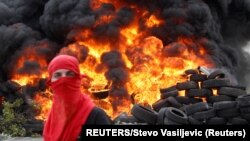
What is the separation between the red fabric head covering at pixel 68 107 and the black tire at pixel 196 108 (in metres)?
10.1

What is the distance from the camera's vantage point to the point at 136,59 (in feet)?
60.1

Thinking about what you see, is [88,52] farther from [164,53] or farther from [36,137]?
[36,137]

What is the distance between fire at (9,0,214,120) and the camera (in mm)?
17366

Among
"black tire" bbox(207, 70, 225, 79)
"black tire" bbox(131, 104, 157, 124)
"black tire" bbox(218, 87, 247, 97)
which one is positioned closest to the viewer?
"black tire" bbox(131, 104, 157, 124)

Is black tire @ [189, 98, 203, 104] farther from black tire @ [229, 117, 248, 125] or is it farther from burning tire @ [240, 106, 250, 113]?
burning tire @ [240, 106, 250, 113]

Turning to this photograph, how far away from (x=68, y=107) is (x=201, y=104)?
10.2m

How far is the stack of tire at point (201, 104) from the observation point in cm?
1243

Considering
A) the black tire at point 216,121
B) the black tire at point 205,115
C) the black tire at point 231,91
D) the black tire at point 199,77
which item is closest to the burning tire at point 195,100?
the black tire at point 199,77

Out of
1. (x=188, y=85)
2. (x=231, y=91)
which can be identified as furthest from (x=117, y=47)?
(x=231, y=91)

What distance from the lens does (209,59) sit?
19141mm

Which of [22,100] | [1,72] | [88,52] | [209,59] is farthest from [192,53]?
[1,72]

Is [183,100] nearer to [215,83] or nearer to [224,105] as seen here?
[215,83]

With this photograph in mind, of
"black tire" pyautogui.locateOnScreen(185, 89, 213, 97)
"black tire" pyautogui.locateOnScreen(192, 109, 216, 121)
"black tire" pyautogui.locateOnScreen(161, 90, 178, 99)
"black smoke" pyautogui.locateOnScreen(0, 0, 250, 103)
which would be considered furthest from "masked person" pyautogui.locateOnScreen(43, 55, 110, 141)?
"black smoke" pyautogui.locateOnScreen(0, 0, 250, 103)

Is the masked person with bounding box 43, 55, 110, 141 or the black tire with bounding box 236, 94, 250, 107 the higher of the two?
the black tire with bounding box 236, 94, 250, 107
